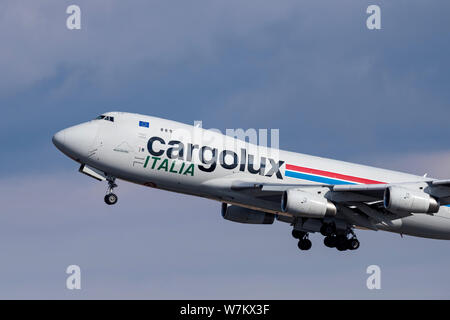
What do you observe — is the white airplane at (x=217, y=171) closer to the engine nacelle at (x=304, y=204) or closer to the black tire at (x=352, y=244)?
the engine nacelle at (x=304, y=204)

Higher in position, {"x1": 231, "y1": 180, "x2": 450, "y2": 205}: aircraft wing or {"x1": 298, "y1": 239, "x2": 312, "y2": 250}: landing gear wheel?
{"x1": 231, "y1": 180, "x2": 450, "y2": 205}: aircraft wing

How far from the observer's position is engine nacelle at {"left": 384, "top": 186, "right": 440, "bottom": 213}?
45.1 meters

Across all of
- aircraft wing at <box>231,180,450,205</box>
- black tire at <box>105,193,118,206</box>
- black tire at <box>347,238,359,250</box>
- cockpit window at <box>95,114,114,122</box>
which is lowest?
black tire at <box>347,238,359,250</box>

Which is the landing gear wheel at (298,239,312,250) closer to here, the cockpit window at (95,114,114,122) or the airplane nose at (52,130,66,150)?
the cockpit window at (95,114,114,122)

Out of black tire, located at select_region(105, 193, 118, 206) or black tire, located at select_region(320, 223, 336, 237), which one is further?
black tire, located at select_region(320, 223, 336, 237)

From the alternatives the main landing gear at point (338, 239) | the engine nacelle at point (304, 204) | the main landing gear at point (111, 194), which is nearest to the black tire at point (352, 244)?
the main landing gear at point (338, 239)

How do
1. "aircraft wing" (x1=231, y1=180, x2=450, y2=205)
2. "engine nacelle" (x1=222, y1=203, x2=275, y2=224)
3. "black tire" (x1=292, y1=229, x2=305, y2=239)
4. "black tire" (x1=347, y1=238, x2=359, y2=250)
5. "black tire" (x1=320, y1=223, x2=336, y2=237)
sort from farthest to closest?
"black tire" (x1=292, y1=229, x2=305, y2=239), "engine nacelle" (x1=222, y1=203, x2=275, y2=224), "black tire" (x1=347, y1=238, x2=359, y2=250), "black tire" (x1=320, y1=223, x2=336, y2=237), "aircraft wing" (x1=231, y1=180, x2=450, y2=205)

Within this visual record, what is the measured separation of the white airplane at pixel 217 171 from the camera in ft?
149

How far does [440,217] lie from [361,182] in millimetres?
5805

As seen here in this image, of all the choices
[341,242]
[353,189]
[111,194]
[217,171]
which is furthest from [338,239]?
[111,194]

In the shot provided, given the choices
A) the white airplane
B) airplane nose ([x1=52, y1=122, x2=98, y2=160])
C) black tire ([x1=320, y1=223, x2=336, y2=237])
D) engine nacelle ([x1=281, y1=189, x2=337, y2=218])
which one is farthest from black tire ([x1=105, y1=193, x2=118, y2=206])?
black tire ([x1=320, y1=223, x2=336, y2=237])

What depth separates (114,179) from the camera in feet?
153

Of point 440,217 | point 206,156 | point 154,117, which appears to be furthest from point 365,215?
point 154,117

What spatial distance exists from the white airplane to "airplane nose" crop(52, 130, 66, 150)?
0.18 ft
